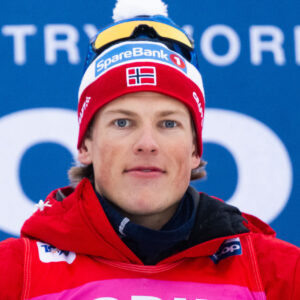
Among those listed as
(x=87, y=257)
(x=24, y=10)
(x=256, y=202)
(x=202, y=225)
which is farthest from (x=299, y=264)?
(x=24, y=10)

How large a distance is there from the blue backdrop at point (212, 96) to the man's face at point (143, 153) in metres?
0.95

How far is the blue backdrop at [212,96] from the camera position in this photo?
2561 millimetres

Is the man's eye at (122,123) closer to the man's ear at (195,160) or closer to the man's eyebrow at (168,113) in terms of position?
the man's eyebrow at (168,113)

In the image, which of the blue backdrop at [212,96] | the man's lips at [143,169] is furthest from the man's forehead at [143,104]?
the blue backdrop at [212,96]

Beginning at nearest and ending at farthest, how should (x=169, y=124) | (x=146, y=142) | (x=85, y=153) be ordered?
(x=146, y=142) → (x=169, y=124) → (x=85, y=153)

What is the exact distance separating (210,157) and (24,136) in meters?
0.85

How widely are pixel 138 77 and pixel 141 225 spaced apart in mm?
425

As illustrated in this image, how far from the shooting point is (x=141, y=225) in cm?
164

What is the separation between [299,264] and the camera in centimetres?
159

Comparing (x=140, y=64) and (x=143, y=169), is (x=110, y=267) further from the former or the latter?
(x=140, y=64)

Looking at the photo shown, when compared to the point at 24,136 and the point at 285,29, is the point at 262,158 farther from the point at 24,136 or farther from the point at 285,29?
the point at 24,136

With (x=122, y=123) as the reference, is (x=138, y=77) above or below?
above

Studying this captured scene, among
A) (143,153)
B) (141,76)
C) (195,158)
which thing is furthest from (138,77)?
(195,158)

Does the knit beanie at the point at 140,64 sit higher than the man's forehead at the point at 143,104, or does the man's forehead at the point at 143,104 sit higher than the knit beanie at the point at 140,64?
the knit beanie at the point at 140,64
